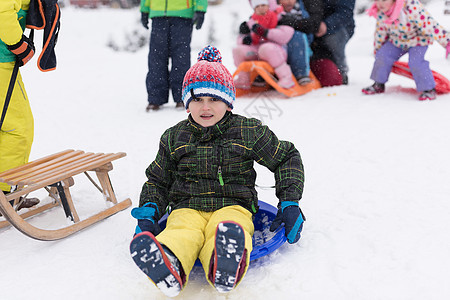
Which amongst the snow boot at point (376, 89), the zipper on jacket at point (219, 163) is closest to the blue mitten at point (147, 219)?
the zipper on jacket at point (219, 163)

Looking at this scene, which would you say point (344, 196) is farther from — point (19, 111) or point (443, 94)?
point (443, 94)

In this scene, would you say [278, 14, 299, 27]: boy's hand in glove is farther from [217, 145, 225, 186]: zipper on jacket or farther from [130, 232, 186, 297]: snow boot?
[130, 232, 186, 297]: snow boot

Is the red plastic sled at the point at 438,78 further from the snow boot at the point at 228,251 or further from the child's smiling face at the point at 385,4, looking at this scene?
the snow boot at the point at 228,251

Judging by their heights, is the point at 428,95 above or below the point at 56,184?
above

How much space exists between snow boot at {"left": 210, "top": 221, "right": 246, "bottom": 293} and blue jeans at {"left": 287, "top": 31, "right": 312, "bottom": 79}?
3537mm

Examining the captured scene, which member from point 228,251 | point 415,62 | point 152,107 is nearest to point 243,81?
point 152,107

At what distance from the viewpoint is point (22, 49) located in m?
2.28

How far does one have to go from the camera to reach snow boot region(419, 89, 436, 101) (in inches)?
157

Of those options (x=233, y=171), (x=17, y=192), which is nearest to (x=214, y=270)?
(x=233, y=171)

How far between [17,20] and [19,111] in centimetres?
49

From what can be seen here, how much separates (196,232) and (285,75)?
3213mm

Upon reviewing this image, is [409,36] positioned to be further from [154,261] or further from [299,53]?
[154,261]

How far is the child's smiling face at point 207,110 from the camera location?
6.20ft

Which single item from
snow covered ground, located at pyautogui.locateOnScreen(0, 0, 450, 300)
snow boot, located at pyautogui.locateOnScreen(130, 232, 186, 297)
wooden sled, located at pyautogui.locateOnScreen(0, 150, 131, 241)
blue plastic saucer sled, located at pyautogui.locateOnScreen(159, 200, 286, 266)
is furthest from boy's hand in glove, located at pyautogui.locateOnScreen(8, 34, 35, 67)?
snow boot, located at pyautogui.locateOnScreen(130, 232, 186, 297)
